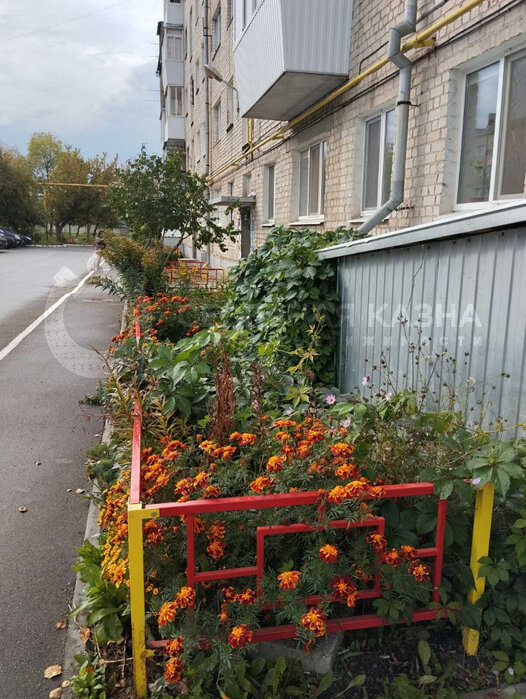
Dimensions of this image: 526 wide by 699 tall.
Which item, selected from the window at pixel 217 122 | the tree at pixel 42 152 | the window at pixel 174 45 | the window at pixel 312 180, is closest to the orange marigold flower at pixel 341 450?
the window at pixel 312 180

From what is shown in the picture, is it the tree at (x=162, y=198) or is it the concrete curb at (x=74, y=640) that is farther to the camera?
the tree at (x=162, y=198)

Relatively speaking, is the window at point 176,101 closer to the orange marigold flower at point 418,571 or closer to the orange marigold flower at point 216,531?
the orange marigold flower at point 216,531

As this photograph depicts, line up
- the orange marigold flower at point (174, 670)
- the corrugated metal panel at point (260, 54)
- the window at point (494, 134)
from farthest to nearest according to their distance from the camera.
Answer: the corrugated metal panel at point (260, 54), the window at point (494, 134), the orange marigold flower at point (174, 670)

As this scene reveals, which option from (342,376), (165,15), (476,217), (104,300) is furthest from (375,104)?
(165,15)

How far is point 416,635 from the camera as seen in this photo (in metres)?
2.27

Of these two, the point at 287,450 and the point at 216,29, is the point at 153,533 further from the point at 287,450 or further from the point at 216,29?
the point at 216,29

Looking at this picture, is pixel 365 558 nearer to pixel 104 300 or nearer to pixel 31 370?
pixel 31 370

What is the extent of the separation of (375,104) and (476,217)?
13.6 feet

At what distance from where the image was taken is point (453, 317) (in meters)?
3.43

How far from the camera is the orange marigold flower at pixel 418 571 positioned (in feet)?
6.84

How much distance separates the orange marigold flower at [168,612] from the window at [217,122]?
17.1 m

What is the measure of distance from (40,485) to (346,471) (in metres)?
2.84

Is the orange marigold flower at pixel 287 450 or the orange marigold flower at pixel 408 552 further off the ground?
the orange marigold flower at pixel 287 450

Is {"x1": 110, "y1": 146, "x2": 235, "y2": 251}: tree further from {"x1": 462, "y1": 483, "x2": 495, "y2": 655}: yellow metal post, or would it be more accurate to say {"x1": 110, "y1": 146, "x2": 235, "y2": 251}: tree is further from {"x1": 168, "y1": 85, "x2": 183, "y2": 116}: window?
{"x1": 168, "y1": 85, "x2": 183, "y2": 116}: window
